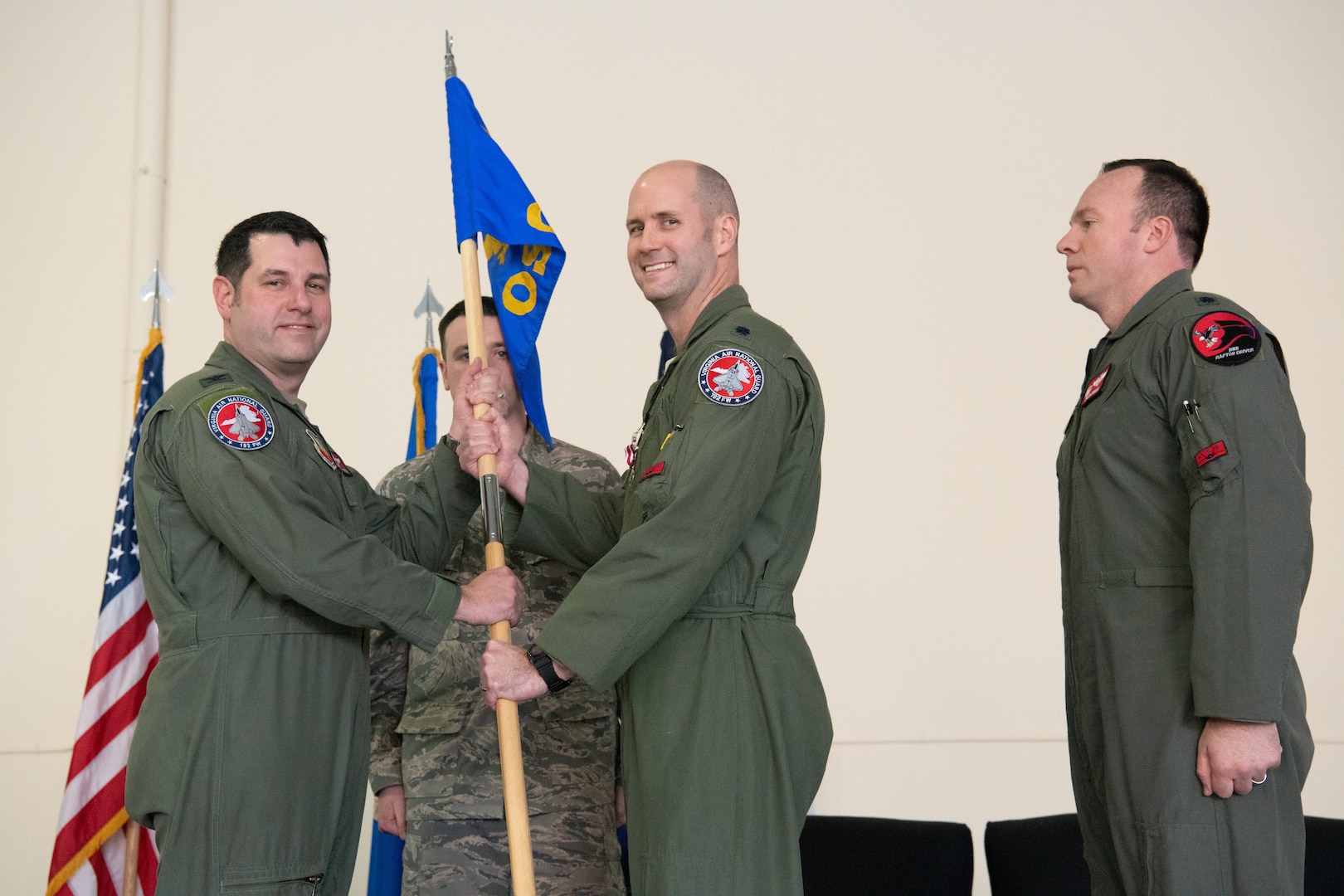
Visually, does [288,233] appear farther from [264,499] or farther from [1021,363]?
[1021,363]

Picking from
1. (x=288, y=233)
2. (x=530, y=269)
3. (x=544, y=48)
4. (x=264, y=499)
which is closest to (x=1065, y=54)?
(x=544, y=48)

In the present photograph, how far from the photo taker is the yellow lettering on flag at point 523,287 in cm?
268

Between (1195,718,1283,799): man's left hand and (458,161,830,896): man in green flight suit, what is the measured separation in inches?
24.7

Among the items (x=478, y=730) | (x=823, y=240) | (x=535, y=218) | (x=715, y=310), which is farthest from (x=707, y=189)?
(x=823, y=240)

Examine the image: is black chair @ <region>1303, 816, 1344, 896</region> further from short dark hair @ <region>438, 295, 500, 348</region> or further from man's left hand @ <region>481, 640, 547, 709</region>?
short dark hair @ <region>438, 295, 500, 348</region>

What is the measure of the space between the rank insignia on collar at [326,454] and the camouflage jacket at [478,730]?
13.2 inches

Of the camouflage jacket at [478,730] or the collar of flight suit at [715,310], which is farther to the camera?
the camouflage jacket at [478,730]

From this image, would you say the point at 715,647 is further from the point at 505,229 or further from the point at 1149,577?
the point at 505,229

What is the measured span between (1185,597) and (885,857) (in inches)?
58.5

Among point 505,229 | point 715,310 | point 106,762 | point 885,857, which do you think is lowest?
point 885,857

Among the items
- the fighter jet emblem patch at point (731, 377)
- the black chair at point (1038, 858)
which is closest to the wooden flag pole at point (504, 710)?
the fighter jet emblem patch at point (731, 377)

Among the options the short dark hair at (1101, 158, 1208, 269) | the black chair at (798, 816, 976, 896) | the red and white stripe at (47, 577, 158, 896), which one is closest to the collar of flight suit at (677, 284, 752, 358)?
the short dark hair at (1101, 158, 1208, 269)

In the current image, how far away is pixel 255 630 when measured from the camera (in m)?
2.20

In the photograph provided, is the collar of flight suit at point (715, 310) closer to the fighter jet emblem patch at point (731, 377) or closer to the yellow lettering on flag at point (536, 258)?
the fighter jet emblem patch at point (731, 377)
